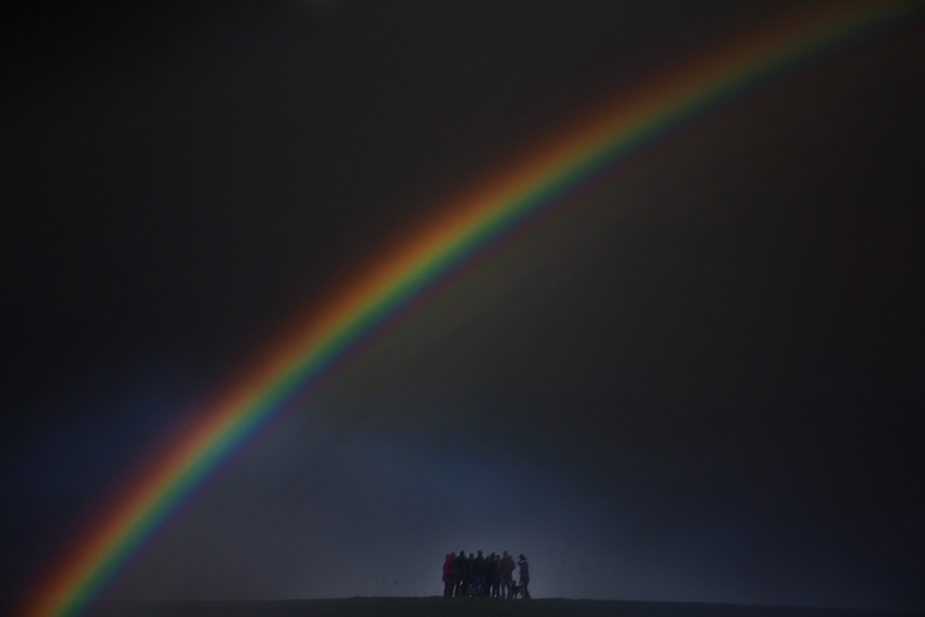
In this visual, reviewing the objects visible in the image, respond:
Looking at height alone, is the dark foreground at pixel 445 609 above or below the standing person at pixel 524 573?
below

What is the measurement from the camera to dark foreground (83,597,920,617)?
22891mm

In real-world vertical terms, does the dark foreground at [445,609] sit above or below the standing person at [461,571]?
below

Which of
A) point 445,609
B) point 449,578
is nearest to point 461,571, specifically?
point 449,578

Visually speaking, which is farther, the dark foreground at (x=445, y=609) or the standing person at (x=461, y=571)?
the standing person at (x=461, y=571)

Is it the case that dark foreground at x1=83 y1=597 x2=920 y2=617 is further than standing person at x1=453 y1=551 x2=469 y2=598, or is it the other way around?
standing person at x1=453 y1=551 x2=469 y2=598

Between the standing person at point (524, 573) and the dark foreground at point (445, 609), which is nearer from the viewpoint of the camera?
the dark foreground at point (445, 609)

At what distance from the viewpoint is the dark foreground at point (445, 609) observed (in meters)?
22.9

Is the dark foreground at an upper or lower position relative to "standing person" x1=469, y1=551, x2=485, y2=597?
lower

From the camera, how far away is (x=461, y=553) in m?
29.0

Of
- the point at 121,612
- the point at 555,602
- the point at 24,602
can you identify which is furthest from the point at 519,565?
the point at 24,602

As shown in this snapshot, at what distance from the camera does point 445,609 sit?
2300cm

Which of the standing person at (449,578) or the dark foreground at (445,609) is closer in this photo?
the dark foreground at (445,609)

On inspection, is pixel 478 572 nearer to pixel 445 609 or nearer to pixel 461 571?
pixel 461 571

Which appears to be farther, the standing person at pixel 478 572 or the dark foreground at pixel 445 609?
the standing person at pixel 478 572
